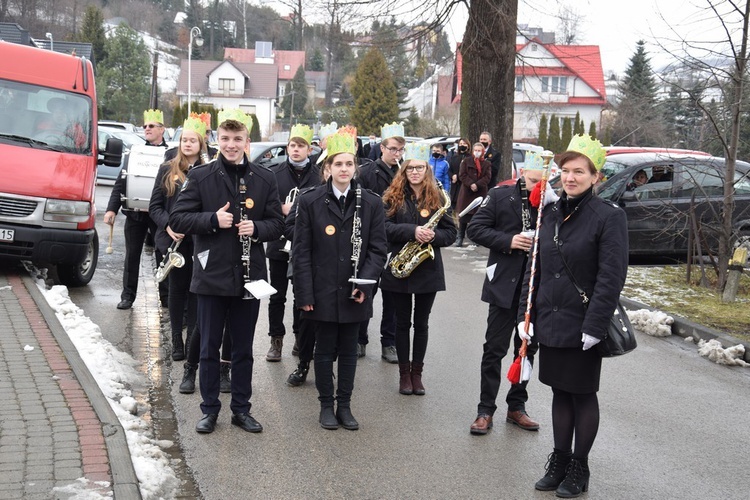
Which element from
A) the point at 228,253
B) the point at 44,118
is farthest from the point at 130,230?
the point at 228,253

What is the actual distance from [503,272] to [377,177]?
7.00 ft

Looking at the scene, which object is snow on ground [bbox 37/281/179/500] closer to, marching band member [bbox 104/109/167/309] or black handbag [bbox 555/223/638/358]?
marching band member [bbox 104/109/167/309]

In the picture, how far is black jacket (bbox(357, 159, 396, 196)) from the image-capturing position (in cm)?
852

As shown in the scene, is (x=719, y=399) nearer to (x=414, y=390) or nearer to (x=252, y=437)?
(x=414, y=390)

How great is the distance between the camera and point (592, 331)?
5211 mm

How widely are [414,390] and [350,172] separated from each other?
2.06m

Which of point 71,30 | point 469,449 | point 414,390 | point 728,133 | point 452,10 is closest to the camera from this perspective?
point 469,449

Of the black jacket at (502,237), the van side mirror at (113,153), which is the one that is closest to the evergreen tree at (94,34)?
the van side mirror at (113,153)

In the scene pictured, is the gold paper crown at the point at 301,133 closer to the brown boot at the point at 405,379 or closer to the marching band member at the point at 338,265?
the marching band member at the point at 338,265

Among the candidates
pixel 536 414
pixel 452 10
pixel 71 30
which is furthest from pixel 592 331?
pixel 71 30

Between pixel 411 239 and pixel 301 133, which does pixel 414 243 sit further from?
pixel 301 133

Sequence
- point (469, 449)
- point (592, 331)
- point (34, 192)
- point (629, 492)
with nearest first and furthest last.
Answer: point (592, 331) < point (629, 492) < point (469, 449) < point (34, 192)

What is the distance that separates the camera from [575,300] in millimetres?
5383

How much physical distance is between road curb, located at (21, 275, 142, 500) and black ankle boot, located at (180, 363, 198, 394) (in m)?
0.75
